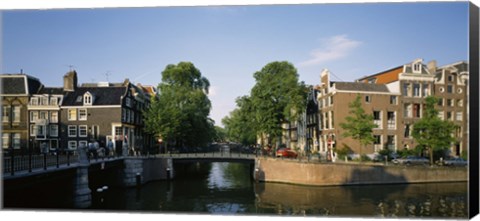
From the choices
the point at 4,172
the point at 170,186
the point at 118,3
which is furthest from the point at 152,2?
the point at 170,186

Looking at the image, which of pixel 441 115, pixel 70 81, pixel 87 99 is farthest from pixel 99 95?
pixel 441 115

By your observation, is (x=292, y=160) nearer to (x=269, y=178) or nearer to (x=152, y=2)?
(x=269, y=178)

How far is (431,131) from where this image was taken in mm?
18906

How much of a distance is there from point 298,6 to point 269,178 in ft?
42.8

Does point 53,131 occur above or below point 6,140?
above

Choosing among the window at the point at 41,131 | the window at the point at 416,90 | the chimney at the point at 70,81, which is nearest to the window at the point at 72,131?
the window at the point at 41,131

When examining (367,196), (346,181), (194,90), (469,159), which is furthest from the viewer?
(194,90)

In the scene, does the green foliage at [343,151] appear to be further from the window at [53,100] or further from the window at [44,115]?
the window at [53,100]

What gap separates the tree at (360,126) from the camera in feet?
75.6

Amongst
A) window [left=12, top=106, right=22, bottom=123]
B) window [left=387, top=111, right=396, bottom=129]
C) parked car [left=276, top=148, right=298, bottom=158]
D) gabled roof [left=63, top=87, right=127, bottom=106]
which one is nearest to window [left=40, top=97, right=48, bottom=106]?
gabled roof [left=63, top=87, right=127, bottom=106]

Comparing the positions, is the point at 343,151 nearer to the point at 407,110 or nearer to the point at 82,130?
the point at 407,110

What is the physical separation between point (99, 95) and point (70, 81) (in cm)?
225

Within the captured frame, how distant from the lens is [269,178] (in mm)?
24062

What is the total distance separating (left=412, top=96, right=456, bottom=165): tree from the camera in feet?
55.2
